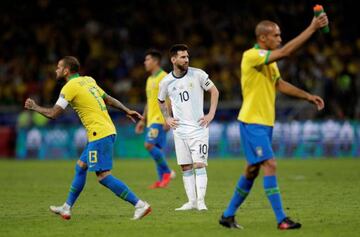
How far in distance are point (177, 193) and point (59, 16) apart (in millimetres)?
20592

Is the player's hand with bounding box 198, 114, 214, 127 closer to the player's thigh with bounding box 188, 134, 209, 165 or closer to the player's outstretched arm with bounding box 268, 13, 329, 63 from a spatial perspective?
the player's thigh with bounding box 188, 134, 209, 165

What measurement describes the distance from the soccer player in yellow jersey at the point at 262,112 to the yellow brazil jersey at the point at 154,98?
723cm

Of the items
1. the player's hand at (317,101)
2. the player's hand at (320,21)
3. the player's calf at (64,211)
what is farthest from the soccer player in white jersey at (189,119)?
the player's hand at (320,21)

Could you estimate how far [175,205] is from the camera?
13055 mm

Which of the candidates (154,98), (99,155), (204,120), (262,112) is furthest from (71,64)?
(154,98)

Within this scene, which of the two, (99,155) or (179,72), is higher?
(179,72)

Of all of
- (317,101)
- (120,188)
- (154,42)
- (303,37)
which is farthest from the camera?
(154,42)

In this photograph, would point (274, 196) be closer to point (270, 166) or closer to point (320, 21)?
point (270, 166)

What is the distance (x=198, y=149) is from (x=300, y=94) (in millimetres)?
3045

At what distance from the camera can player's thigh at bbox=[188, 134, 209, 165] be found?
40.5 feet

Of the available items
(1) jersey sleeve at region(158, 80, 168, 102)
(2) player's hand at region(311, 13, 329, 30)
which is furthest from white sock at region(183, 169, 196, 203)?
(2) player's hand at region(311, 13, 329, 30)

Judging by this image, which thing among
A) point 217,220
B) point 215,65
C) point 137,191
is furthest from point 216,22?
point 217,220

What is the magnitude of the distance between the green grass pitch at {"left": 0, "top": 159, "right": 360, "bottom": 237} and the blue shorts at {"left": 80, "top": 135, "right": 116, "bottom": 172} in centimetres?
74

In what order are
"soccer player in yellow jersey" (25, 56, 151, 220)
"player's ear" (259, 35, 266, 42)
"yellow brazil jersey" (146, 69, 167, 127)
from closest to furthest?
1. "player's ear" (259, 35, 266, 42)
2. "soccer player in yellow jersey" (25, 56, 151, 220)
3. "yellow brazil jersey" (146, 69, 167, 127)
